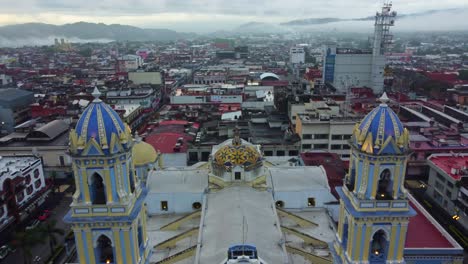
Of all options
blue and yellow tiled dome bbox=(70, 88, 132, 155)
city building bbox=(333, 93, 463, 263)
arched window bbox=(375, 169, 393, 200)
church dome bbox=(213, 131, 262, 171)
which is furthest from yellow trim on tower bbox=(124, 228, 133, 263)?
arched window bbox=(375, 169, 393, 200)

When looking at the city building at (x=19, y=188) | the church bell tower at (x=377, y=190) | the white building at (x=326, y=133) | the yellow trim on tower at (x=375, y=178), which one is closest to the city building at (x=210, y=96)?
the white building at (x=326, y=133)

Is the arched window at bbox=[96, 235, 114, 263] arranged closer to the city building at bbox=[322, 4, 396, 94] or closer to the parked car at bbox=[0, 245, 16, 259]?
the parked car at bbox=[0, 245, 16, 259]

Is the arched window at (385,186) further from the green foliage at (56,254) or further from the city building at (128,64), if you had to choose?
the city building at (128,64)

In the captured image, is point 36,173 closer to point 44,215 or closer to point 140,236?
point 44,215

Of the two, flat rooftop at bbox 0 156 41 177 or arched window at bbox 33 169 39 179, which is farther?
arched window at bbox 33 169 39 179

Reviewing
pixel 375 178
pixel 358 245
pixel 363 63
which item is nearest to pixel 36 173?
pixel 358 245

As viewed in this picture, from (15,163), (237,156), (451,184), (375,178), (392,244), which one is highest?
(375,178)

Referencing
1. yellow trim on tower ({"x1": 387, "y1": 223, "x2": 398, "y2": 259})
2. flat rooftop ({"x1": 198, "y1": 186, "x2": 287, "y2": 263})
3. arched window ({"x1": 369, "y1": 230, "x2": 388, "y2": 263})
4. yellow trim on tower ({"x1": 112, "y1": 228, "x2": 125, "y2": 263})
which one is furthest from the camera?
flat rooftop ({"x1": 198, "y1": 186, "x2": 287, "y2": 263})
